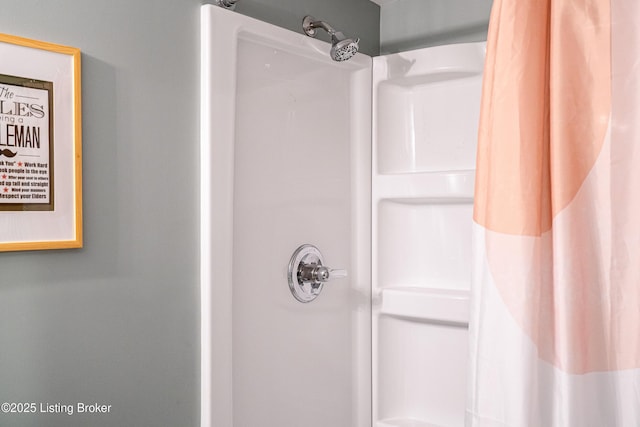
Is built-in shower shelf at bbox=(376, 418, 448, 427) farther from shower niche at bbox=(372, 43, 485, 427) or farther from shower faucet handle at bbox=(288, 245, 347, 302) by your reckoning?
shower faucet handle at bbox=(288, 245, 347, 302)

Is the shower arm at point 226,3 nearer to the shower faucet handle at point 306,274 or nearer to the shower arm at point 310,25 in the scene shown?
the shower arm at point 310,25

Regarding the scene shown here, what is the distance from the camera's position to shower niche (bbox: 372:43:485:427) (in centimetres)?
180

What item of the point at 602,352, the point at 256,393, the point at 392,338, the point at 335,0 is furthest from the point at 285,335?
the point at 335,0

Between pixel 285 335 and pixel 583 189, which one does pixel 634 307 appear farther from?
pixel 285 335

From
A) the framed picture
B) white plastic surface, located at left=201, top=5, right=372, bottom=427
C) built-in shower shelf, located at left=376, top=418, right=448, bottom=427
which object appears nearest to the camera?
the framed picture

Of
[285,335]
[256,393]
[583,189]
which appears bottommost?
[256,393]

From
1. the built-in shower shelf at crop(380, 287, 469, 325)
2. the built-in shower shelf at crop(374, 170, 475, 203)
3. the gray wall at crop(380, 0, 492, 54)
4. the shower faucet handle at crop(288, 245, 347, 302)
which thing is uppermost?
the gray wall at crop(380, 0, 492, 54)

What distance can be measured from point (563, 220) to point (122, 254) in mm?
908

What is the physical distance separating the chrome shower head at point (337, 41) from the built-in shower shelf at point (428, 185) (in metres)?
0.44

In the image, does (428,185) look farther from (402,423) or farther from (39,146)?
(39,146)

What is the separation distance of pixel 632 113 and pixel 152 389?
1.14 meters

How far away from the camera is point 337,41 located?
5.40ft

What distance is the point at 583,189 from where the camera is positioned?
3.32 feet

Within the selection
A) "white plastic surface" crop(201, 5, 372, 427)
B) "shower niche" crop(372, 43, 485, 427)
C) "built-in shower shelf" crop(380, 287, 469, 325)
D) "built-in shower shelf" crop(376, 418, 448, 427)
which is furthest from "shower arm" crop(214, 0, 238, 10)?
"built-in shower shelf" crop(376, 418, 448, 427)
